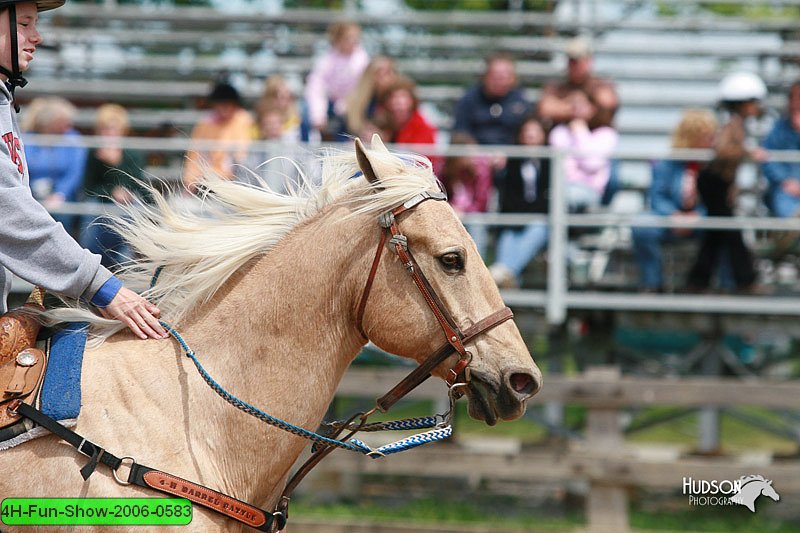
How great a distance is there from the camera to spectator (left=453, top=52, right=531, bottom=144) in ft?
25.8

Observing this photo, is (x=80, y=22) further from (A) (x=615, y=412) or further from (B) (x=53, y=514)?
(B) (x=53, y=514)

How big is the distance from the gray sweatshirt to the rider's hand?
4.0 inches

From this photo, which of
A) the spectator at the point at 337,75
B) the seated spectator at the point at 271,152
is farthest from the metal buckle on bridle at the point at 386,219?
the spectator at the point at 337,75

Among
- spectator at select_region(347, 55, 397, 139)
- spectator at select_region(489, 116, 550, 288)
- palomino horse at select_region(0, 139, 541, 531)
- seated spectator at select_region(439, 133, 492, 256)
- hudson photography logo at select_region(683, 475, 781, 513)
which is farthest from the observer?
spectator at select_region(347, 55, 397, 139)

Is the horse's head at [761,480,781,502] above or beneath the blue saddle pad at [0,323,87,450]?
beneath

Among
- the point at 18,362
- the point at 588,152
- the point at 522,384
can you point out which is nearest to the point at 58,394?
the point at 18,362

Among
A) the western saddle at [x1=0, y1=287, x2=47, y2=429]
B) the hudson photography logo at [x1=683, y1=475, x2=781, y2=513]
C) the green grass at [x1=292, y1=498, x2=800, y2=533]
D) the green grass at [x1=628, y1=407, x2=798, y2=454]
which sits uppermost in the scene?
the western saddle at [x1=0, y1=287, x2=47, y2=429]

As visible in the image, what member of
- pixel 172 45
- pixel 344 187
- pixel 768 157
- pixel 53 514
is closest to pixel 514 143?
pixel 768 157

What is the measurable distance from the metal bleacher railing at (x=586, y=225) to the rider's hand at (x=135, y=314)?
3.86m

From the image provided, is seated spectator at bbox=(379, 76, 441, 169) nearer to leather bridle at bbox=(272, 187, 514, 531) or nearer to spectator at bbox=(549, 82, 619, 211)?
spectator at bbox=(549, 82, 619, 211)

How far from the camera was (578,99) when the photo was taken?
7871mm

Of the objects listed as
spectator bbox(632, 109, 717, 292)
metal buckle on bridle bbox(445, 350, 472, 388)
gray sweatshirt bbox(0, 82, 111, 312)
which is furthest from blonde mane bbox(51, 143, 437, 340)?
spectator bbox(632, 109, 717, 292)

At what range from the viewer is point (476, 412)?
126 inches

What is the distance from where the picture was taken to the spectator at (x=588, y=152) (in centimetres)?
744
